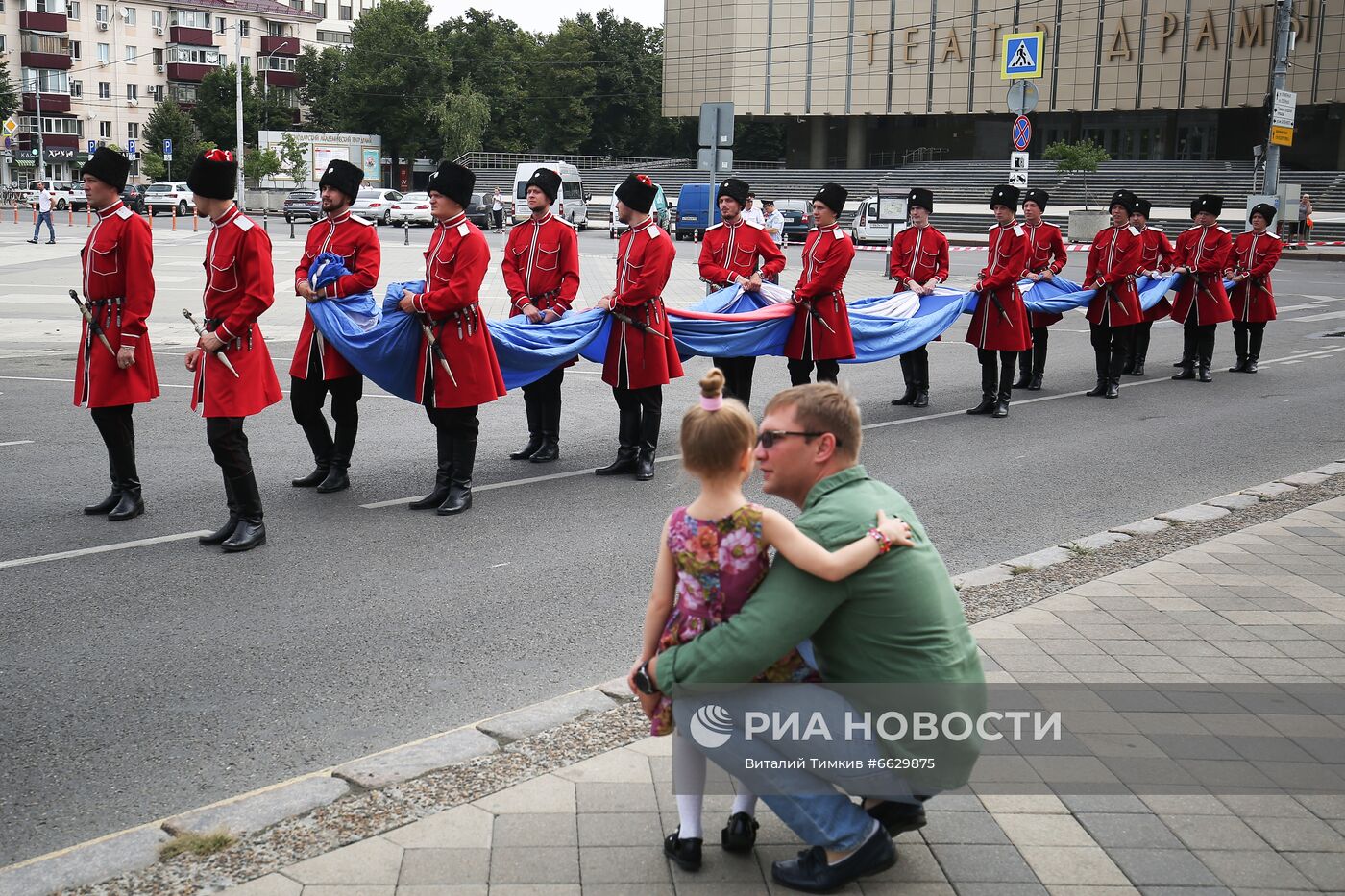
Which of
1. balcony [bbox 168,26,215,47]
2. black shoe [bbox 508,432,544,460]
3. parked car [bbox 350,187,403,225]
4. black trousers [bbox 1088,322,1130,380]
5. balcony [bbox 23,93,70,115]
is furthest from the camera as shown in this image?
balcony [bbox 168,26,215,47]

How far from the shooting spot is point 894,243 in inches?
546

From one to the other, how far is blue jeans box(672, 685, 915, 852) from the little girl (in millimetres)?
94

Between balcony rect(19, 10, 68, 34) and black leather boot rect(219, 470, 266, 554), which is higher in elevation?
balcony rect(19, 10, 68, 34)

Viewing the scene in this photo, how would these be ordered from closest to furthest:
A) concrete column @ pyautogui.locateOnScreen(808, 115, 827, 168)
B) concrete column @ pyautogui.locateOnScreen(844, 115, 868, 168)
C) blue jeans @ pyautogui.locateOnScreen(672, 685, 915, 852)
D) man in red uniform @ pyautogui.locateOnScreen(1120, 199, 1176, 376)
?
blue jeans @ pyautogui.locateOnScreen(672, 685, 915, 852) < man in red uniform @ pyautogui.locateOnScreen(1120, 199, 1176, 376) < concrete column @ pyautogui.locateOnScreen(844, 115, 868, 168) < concrete column @ pyautogui.locateOnScreen(808, 115, 827, 168)

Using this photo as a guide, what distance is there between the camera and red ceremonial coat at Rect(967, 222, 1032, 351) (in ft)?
41.5

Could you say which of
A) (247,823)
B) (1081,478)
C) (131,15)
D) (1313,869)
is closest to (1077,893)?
(1313,869)

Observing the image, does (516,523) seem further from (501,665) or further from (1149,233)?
(1149,233)

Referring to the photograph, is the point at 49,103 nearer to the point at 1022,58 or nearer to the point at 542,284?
the point at 1022,58

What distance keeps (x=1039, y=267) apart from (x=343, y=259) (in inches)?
333

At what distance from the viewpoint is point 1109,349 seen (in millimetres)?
14148

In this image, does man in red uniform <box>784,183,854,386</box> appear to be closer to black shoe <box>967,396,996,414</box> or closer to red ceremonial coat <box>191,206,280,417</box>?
black shoe <box>967,396,996,414</box>

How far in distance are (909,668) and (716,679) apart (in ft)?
1.65

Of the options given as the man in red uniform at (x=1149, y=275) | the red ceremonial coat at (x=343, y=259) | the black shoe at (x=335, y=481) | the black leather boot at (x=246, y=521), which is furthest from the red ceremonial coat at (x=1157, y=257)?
the black leather boot at (x=246, y=521)

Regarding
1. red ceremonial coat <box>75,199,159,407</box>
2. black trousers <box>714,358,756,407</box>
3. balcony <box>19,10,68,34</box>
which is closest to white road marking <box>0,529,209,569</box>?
red ceremonial coat <box>75,199,159,407</box>
